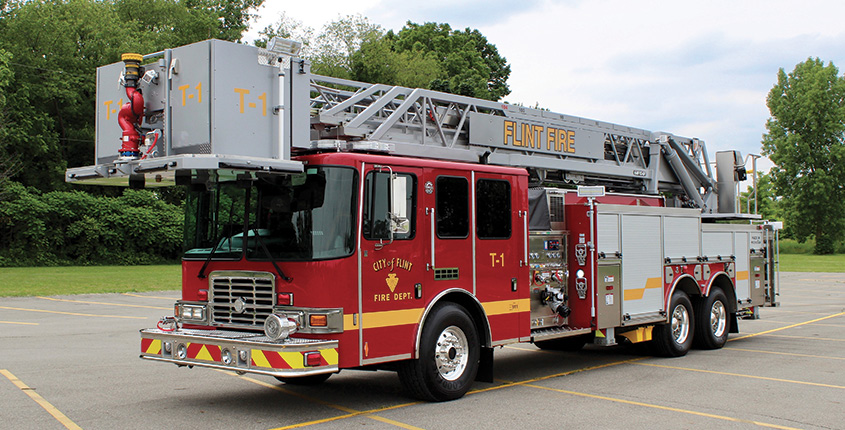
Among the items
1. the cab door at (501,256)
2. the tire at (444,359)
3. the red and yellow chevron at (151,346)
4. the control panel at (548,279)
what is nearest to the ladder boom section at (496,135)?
the cab door at (501,256)

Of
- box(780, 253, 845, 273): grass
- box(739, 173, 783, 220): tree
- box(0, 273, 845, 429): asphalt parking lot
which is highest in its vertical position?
box(739, 173, 783, 220): tree

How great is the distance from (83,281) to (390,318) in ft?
77.1

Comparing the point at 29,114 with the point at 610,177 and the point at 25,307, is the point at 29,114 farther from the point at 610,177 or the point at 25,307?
the point at 610,177

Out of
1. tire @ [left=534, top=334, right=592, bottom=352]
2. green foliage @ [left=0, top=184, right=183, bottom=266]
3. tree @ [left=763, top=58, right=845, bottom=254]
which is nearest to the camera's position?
tire @ [left=534, top=334, right=592, bottom=352]

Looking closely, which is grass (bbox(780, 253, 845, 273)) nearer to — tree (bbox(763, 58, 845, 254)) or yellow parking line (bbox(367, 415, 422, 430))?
tree (bbox(763, 58, 845, 254))

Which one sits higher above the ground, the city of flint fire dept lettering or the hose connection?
the hose connection

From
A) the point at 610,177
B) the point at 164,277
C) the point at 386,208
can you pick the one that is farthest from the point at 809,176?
the point at 386,208

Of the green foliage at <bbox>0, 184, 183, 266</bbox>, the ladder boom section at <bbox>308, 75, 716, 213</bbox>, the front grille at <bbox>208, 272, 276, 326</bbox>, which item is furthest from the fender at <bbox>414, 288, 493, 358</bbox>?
the green foliage at <bbox>0, 184, 183, 266</bbox>

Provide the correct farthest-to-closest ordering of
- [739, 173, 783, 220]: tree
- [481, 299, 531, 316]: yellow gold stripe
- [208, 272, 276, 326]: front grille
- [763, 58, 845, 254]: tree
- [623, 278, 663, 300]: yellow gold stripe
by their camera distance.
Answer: [739, 173, 783, 220]: tree < [763, 58, 845, 254]: tree < [623, 278, 663, 300]: yellow gold stripe < [481, 299, 531, 316]: yellow gold stripe < [208, 272, 276, 326]: front grille

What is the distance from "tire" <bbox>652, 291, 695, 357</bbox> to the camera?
449 inches

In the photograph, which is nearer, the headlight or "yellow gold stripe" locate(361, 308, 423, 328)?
the headlight

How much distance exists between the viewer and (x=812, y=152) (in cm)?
7762

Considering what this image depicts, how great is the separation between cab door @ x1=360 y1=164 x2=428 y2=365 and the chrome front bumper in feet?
1.87

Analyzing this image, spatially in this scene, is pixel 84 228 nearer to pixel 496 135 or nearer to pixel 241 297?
pixel 496 135
